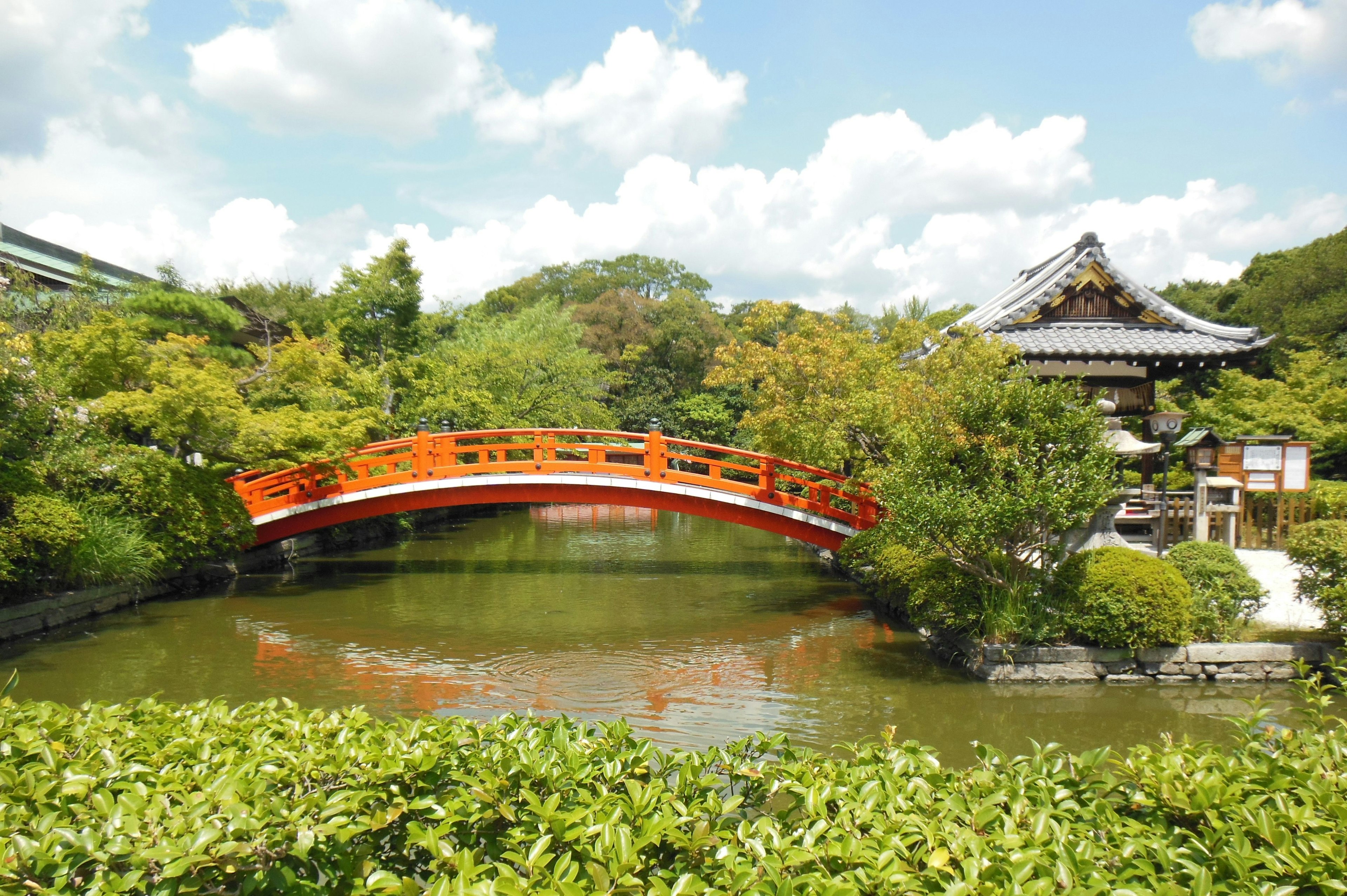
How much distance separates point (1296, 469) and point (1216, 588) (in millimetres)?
4367

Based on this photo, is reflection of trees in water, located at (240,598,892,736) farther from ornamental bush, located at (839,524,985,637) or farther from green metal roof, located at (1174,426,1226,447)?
green metal roof, located at (1174,426,1226,447)

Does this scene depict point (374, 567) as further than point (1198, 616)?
Yes

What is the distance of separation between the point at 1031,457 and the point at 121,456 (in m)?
11.1

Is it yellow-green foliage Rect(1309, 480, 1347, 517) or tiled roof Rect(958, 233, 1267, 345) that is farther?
tiled roof Rect(958, 233, 1267, 345)

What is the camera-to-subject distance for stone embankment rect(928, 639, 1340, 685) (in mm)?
7965

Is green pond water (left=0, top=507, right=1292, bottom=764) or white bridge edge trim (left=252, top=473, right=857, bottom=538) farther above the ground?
white bridge edge trim (left=252, top=473, right=857, bottom=538)

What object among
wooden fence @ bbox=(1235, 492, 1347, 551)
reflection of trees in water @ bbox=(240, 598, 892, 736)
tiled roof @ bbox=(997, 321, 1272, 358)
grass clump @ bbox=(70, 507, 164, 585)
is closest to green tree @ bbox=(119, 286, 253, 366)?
grass clump @ bbox=(70, 507, 164, 585)

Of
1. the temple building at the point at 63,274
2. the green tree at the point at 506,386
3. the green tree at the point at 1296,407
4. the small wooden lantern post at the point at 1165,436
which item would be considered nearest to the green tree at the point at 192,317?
the temple building at the point at 63,274

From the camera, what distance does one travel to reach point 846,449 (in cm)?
1192

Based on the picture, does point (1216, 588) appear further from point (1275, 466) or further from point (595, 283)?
point (595, 283)

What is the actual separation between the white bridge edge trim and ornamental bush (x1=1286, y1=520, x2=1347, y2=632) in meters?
5.80

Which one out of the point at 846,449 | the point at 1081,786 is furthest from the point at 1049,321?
the point at 1081,786

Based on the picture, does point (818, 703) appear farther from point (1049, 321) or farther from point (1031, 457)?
point (1049, 321)

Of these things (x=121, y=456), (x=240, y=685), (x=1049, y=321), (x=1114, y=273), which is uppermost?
(x=1114, y=273)
